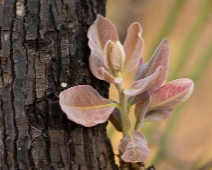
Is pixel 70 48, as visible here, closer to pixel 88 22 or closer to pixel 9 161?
pixel 88 22

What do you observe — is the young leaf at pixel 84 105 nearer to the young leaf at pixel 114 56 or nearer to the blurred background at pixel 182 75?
the young leaf at pixel 114 56

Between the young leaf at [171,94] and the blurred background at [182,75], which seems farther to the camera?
the blurred background at [182,75]

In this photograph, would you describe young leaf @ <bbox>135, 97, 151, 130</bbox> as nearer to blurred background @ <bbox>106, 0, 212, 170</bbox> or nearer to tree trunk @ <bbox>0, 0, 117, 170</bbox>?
tree trunk @ <bbox>0, 0, 117, 170</bbox>

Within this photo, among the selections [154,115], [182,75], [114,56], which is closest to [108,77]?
[114,56]

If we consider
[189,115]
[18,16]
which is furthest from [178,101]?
[189,115]

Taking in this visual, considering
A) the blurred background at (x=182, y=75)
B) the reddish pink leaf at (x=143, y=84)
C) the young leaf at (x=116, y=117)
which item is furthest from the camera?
the blurred background at (x=182, y=75)

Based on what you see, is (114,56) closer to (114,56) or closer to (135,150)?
(114,56)

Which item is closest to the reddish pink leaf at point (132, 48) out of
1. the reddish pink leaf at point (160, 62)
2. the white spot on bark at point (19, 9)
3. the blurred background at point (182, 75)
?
the reddish pink leaf at point (160, 62)
